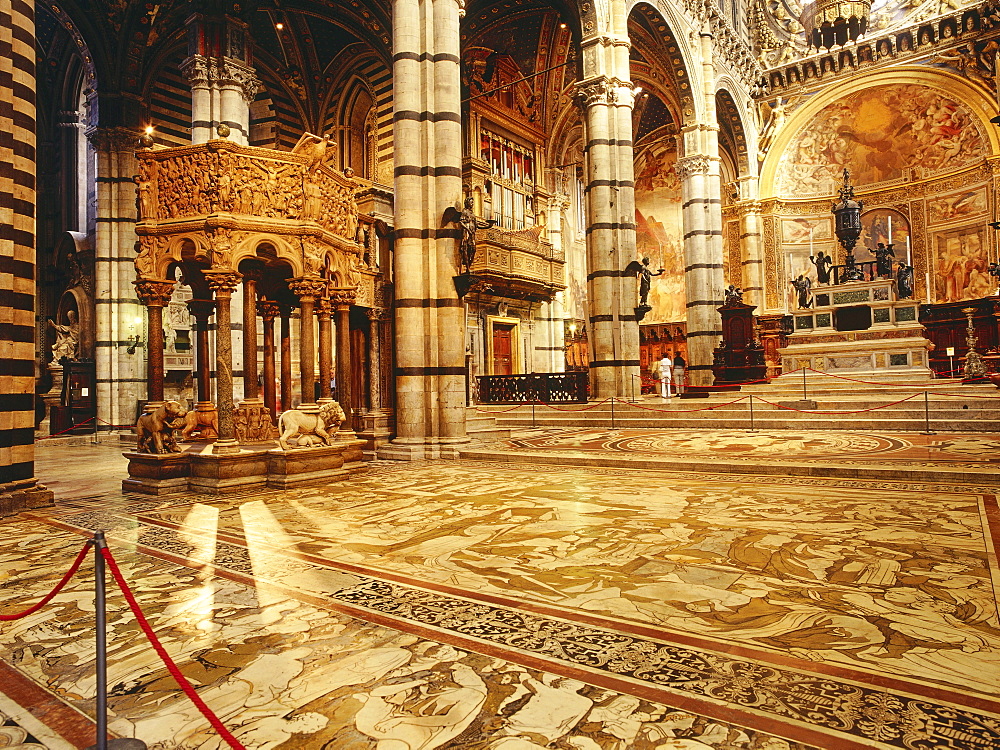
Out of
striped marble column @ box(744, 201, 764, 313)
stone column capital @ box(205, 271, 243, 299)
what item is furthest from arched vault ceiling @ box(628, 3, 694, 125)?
stone column capital @ box(205, 271, 243, 299)

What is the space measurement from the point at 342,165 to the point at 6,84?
49.0 ft

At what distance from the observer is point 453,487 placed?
22.6 feet

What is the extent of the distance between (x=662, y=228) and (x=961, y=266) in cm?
1311

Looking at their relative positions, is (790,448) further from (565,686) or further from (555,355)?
(555,355)

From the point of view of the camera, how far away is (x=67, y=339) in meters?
18.3

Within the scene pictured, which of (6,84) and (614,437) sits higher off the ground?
(6,84)

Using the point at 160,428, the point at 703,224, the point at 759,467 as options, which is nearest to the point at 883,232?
the point at 703,224

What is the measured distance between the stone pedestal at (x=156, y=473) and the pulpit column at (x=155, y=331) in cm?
71

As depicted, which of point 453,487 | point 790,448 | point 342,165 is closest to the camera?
point 453,487

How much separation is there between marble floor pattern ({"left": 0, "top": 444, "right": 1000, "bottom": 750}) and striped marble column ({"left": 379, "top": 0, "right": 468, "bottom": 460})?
519 centimetres

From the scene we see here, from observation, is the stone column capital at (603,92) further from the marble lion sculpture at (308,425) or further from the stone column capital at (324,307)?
the marble lion sculpture at (308,425)

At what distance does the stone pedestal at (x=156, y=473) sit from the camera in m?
6.94

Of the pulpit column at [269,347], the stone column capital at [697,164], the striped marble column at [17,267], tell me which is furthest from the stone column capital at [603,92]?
the striped marble column at [17,267]

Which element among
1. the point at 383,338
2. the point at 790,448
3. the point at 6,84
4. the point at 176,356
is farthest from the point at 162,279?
the point at 176,356
